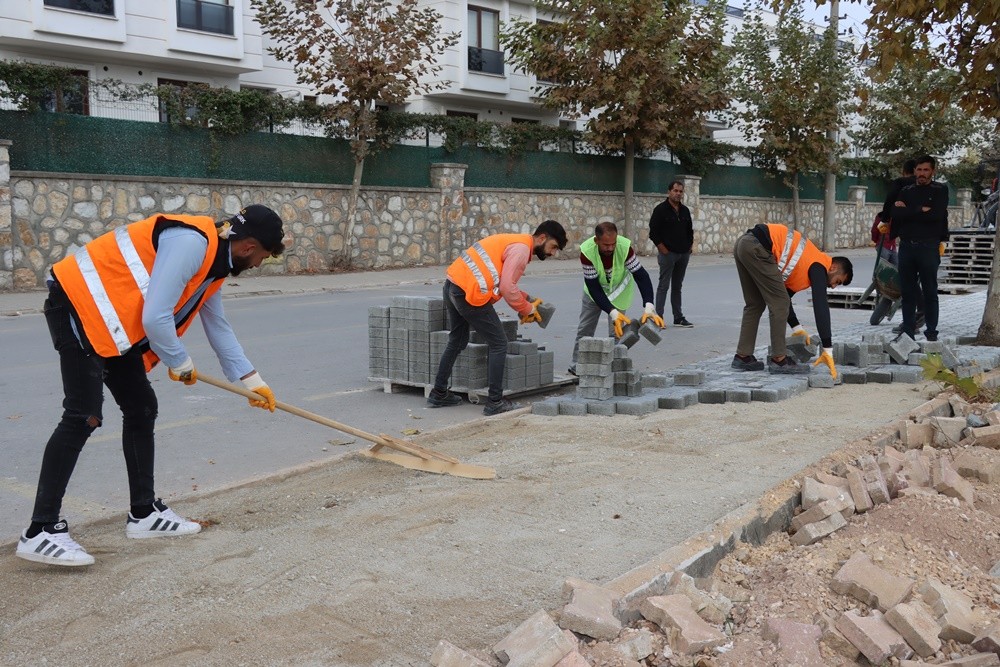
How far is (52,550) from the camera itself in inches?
156

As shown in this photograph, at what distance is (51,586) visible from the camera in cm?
387

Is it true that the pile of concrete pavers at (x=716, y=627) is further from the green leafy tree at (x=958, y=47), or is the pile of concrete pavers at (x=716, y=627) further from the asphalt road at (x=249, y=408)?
the green leafy tree at (x=958, y=47)

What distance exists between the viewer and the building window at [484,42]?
30.6 metres

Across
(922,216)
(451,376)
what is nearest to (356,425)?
(451,376)

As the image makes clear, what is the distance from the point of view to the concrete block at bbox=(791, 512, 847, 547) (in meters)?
4.39

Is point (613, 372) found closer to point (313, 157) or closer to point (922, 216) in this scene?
point (922, 216)

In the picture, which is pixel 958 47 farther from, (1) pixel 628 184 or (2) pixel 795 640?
(1) pixel 628 184

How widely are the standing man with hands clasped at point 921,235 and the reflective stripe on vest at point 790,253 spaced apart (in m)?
2.28

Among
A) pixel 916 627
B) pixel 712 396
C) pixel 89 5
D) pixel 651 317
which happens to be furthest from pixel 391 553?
pixel 89 5

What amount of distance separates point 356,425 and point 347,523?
2397 mm

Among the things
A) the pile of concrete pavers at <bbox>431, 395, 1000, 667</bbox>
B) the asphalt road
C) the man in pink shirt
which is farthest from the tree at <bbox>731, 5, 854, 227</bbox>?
the pile of concrete pavers at <bbox>431, 395, 1000, 667</bbox>

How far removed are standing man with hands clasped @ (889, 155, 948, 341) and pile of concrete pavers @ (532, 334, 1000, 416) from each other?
1.60 feet

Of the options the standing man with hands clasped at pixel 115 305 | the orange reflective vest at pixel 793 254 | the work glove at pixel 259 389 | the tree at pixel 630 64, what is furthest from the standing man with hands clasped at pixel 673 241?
the tree at pixel 630 64

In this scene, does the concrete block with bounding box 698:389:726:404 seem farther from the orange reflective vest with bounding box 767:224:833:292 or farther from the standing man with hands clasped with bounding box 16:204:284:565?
the standing man with hands clasped with bounding box 16:204:284:565
